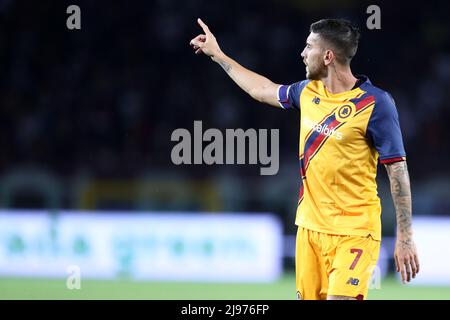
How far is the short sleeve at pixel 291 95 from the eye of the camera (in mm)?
5398

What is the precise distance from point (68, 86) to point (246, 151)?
4.51 metres

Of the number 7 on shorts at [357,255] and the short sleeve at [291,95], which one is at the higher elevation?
the short sleeve at [291,95]

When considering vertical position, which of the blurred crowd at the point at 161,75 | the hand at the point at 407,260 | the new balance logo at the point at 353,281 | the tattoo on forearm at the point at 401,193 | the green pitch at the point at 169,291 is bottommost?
the green pitch at the point at 169,291

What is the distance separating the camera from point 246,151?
35.6 feet

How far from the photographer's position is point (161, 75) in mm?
14727

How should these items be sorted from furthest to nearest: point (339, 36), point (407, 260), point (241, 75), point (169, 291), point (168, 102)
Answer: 1. point (168, 102)
2. point (169, 291)
3. point (241, 75)
4. point (339, 36)
5. point (407, 260)

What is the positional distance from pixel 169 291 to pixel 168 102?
16.6 ft

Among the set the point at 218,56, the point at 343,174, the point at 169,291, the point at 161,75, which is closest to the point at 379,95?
the point at 343,174

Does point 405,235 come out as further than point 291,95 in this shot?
No

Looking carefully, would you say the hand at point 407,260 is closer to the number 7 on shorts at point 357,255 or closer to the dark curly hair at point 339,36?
the number 7 on shorts at point 357,255

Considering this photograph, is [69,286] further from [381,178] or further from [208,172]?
[381,178]

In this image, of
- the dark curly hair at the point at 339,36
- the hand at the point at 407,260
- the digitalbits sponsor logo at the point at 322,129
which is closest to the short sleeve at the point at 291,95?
the digitalbits sponsor logo at the point at 322,129

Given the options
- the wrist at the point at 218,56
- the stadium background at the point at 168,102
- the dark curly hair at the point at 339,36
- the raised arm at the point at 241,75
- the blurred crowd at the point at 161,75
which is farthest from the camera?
the blurred crowd at the point at 161,75

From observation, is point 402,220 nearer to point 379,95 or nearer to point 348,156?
point 348,156
